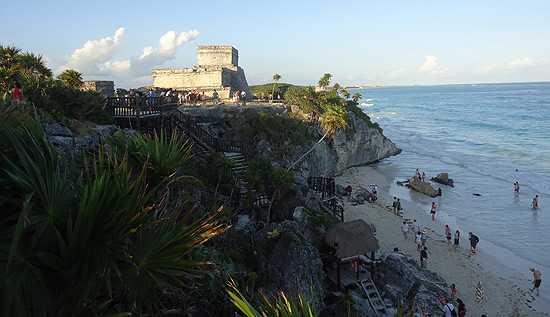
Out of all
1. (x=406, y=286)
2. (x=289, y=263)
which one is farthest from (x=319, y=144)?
(x=289, y=263)

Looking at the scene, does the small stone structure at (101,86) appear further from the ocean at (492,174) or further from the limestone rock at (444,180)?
the limestone rock at (444,180)

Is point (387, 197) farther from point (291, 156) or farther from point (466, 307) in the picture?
point (466, 307)

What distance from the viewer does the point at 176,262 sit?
3391 millimetres

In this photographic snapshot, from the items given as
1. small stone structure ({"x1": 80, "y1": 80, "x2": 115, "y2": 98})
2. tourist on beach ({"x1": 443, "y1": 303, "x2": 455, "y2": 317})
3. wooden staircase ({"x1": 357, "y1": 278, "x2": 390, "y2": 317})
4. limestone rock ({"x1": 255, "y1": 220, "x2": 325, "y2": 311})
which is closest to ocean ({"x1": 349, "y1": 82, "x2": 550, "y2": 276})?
tourist on beach ({"x1": 443, "y1": 303, "x2": 455, "y2": 317})

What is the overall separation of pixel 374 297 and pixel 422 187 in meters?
18.0

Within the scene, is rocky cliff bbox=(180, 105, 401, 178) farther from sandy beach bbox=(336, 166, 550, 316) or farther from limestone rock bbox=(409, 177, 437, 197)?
limestone rock bbox=(409, 177, 437, 197)

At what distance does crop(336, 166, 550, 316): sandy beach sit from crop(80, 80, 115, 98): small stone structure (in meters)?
17.5

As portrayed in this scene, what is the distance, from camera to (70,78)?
18.5m

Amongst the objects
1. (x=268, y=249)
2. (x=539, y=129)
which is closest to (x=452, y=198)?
(x=268, y=249)

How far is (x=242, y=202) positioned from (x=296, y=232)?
366 centimetres

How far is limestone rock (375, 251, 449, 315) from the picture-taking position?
12820mm

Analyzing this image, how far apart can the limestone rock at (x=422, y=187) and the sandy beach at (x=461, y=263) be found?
8.76ft

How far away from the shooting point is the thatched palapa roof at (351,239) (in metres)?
13.0

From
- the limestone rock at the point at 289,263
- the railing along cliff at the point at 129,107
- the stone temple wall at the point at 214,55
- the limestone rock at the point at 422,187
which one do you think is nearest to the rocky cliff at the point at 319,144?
the railing along cliff at the point at 129,107
